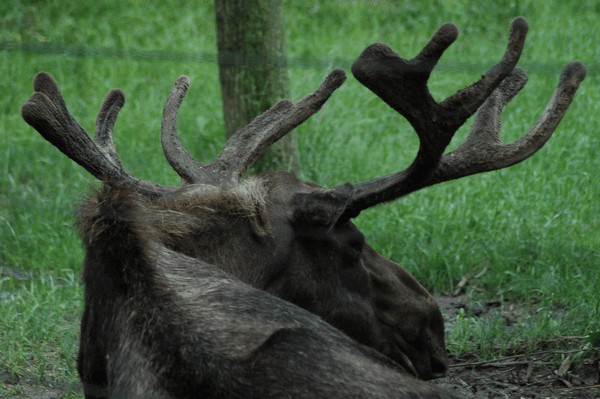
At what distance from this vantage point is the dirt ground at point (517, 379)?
4.98 metres

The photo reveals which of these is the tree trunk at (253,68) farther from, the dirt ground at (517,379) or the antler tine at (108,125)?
the dirt ground at (517,379)

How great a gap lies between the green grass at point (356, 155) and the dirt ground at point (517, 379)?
91mm

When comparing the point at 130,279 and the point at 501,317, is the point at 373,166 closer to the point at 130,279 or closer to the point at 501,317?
the point at 501,317

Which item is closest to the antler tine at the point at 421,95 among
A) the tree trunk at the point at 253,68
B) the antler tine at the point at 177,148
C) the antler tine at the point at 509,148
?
the antler tine at the point at 509,148

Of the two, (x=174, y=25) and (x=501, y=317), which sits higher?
(x=174, y=25)

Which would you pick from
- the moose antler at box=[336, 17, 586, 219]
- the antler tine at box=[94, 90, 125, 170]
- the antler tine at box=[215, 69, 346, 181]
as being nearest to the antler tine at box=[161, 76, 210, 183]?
the antler tine at box=[215, 69, 346, 181]

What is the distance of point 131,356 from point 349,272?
125cm

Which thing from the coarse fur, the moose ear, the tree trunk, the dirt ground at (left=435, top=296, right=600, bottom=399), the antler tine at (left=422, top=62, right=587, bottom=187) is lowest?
the dirt ground at (left=435, top=296, right=600, bottom=399)

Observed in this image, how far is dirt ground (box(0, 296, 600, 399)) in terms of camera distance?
4977 millimetres

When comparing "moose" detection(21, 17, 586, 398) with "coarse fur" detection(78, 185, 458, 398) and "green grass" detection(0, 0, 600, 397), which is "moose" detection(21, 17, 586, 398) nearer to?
"coarse fur" detection(78, 185, 458, 398)

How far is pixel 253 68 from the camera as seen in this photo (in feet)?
23.7

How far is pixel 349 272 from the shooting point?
4453mm

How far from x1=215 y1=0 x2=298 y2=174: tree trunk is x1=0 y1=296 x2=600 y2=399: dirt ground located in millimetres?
2456

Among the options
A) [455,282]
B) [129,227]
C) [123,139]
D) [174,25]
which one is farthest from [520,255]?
[174,25]
